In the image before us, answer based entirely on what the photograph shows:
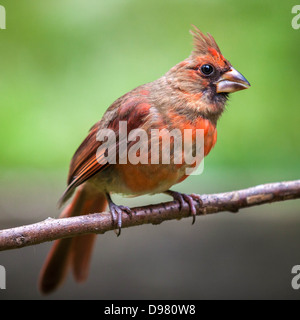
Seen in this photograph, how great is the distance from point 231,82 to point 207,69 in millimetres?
142

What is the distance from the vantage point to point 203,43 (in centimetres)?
253

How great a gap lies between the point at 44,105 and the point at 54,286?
1157mm

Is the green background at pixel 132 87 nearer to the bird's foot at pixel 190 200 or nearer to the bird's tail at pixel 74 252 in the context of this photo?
the bird's tail at pixel 74 252

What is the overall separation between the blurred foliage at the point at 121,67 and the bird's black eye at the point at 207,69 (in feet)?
2.18

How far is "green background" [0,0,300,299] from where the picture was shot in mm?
3326

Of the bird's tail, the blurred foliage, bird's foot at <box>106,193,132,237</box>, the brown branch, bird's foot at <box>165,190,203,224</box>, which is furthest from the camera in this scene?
the blurred foliage

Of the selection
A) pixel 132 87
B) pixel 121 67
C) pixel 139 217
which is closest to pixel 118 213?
pixel 139 217

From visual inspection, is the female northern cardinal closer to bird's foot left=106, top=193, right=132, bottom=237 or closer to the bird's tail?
bird's foot left=106, top=193, right=132, bottom=237

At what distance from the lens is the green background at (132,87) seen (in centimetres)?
333

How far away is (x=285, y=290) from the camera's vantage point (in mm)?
3547

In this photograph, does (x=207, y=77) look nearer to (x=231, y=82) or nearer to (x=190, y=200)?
(x=231, y=82)

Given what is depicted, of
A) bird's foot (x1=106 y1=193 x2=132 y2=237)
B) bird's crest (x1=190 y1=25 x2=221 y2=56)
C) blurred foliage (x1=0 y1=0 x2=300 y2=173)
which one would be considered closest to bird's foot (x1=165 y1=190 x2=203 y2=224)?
bird's foot (x1=106 y1=193 x2=132 y2=237)
